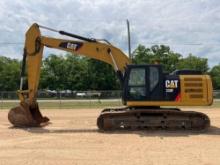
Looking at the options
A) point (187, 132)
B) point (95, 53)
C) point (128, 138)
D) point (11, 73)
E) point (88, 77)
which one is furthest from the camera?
point (11, 73)

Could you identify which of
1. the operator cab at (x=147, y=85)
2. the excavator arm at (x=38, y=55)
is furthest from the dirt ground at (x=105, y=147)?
the operator cab at (x=147, y=85)

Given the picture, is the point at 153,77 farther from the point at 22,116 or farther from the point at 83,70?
the point at 83,70

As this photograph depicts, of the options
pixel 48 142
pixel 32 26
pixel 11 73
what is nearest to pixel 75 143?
pixel 48 142

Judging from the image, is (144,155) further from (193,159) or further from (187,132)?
(187,132)

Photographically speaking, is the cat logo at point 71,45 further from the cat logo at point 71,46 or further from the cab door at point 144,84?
the cab door at point 144,84

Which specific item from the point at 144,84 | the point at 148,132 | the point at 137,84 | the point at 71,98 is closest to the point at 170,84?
the point at 144,84

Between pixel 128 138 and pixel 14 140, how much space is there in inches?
145

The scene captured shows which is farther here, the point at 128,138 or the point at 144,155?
the point at 128,138

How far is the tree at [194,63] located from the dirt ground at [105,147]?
218 ft

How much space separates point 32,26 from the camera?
2086 cm

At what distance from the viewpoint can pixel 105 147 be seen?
14633mm

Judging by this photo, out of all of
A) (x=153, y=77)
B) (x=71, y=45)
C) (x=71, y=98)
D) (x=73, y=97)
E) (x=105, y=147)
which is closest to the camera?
(x=105, y=147)

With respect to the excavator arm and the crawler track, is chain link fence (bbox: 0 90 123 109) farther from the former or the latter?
the crawler track

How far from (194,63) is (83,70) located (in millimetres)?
20320
